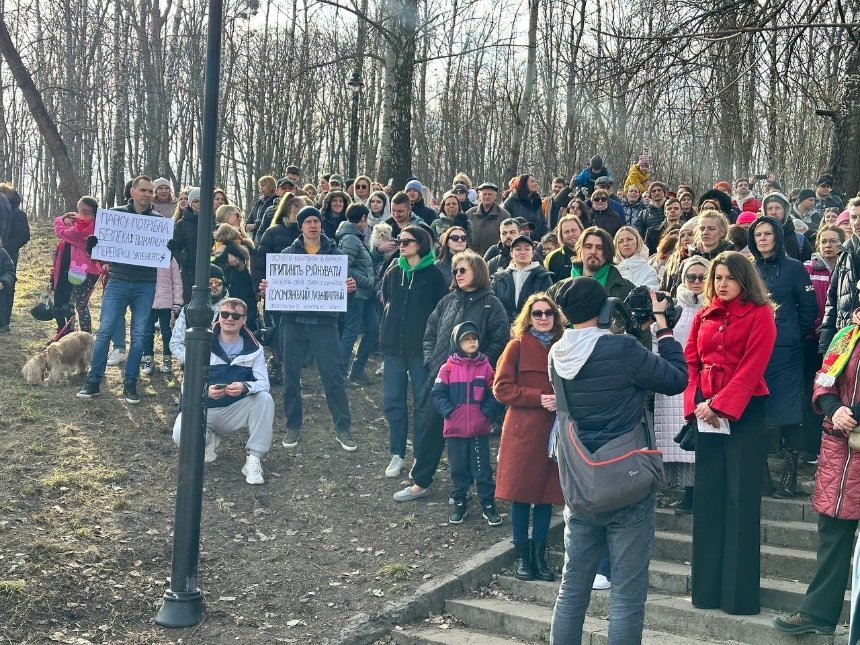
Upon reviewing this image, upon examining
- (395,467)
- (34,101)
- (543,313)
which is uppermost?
(34,101)

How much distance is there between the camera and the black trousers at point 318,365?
10.4 metres

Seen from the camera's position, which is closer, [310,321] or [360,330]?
[310,321]

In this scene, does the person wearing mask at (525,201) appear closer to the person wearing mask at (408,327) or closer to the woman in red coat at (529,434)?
the person wearing mask at (408,327)

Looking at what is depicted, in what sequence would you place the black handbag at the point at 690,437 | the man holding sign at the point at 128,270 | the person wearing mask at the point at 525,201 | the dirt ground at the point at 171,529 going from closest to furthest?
the black handbag at the point at 690,437
the dirt ground at the point at 171,529
the man holding sign at the point at 128,270
the person wearing mask at the point at 525,201

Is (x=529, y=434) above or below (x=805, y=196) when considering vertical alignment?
below

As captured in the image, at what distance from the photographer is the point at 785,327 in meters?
8.13

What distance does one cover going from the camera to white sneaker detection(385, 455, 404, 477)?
991 cm

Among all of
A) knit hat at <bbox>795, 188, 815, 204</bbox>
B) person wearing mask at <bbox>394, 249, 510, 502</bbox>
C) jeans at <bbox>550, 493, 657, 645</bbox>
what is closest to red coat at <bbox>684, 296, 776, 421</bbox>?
jeans at <bbox>550, 493, 657, 645</bbox>

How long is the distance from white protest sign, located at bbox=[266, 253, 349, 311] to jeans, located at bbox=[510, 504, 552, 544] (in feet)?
11.4

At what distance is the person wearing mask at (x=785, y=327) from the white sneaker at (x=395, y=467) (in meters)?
3.42

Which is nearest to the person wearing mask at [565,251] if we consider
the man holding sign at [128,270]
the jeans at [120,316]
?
the man holding sign at [128,270]

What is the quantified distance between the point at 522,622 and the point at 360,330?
19.9 ft

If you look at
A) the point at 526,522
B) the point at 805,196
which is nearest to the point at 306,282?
the point at 526,522

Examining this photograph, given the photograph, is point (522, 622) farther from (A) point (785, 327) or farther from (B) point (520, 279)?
(B) point (520, 279)
